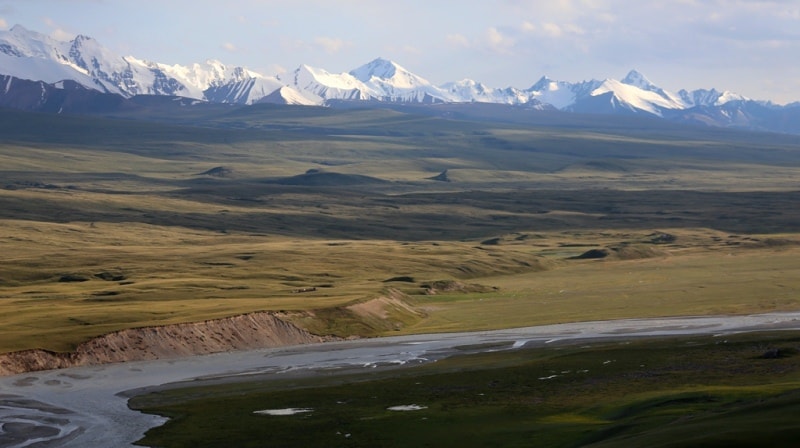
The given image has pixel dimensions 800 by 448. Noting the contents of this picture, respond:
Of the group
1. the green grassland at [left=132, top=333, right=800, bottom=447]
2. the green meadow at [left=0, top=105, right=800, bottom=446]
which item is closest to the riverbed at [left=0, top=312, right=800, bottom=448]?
the green grassland at [left=132, top=333, right=800, bottom=447]

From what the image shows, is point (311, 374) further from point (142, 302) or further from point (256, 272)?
point (256, 272)

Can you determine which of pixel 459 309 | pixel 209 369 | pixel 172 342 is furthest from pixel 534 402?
pixel 459 309

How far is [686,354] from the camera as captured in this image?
70062 millimetres

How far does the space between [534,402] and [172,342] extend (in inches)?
1398

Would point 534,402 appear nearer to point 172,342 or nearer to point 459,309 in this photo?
point 172,342

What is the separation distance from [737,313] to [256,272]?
2198 inches

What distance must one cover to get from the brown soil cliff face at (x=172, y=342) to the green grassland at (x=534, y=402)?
14006 mm

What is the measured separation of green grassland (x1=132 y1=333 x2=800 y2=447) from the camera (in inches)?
1722

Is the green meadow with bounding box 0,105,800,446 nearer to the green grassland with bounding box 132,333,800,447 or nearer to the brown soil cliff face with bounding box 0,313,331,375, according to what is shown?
the green grassland with bounding box 132,333,800,447

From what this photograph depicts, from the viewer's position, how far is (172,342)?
84375 millimetres

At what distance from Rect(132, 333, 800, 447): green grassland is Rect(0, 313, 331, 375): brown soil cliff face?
14006mm

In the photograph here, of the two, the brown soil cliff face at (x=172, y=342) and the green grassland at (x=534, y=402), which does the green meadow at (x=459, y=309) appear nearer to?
the green grassland at (x=534, y=402)

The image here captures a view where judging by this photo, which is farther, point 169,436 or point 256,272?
point 256,272

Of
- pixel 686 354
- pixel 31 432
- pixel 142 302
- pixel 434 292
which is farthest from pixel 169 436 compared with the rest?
pixel 434 292
